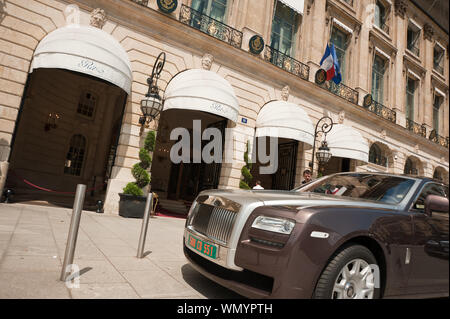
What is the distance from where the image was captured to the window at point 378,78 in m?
18.0

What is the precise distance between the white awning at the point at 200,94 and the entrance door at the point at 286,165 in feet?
15.4

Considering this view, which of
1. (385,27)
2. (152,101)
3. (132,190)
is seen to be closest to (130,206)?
(132,190)

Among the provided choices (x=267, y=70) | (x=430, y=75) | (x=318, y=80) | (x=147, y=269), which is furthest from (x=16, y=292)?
(x=430, y=75)

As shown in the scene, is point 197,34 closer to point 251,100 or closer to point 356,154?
point 251,100

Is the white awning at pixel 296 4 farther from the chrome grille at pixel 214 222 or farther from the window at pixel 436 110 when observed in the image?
the window at pixel 436 110

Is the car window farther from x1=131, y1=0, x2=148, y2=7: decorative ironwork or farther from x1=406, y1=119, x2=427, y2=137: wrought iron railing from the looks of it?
x1=406, y1=119, x2=427, y2=137: wrought iron railing

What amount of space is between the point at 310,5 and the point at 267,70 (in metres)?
5.86

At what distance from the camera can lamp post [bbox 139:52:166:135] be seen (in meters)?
8.66

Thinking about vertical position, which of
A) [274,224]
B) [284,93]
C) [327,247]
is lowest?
[327,247]

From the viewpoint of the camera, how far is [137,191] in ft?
27.5

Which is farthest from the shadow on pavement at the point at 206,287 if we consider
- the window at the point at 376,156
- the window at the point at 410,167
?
the window at the point at 410,167

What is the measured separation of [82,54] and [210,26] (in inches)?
222

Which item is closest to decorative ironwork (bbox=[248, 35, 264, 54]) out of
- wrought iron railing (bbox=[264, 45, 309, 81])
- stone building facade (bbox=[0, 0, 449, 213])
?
stone building facade (bbox=[0, 0, 449, 213])

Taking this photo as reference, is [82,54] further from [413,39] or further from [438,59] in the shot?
[438,59]
